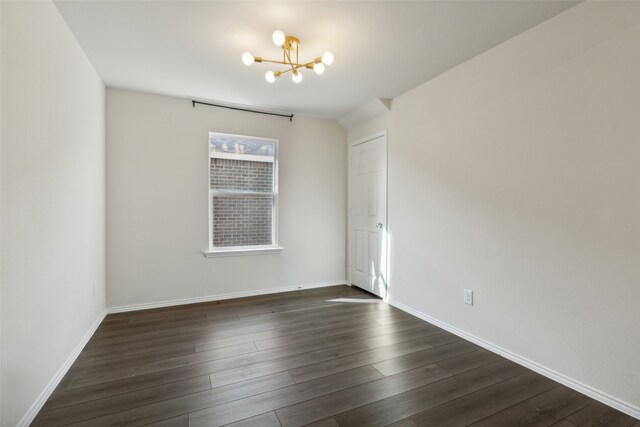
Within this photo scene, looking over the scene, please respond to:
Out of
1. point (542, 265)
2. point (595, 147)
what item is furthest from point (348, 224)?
point (595, 147)

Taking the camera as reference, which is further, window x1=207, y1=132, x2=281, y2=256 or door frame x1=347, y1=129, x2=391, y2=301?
window x1=207, y1=132, x2=281, y2=256

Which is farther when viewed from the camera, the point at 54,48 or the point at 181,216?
the point at 181,216

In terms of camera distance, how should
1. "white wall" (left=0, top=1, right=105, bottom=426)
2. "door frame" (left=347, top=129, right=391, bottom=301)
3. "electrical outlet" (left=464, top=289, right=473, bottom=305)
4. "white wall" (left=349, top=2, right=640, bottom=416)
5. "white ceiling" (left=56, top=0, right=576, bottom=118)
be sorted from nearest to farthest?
"white wall" (left=0, top=1, right=105, bottom=426) < "white wall" (left=349, top=2, right=640, bottom=416) < "white ceiling" (left=56, top=0, right=576, bottom=118) < "electrical outlet" (left=464, top=289, right=473, bottom=305) < "door frame" (left=347, top=129, right=391, bottom=301)

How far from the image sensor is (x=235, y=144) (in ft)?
12.2

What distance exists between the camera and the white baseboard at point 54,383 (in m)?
1.53

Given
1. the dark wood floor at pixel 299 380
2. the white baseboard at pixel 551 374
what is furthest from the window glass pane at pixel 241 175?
the white baseboard at pixel 551 374

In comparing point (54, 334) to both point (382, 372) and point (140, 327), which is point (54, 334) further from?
point (382, 372)

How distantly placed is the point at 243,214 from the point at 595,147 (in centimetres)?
336

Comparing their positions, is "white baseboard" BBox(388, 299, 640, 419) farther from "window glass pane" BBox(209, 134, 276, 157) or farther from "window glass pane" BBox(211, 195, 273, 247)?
"window glass pane" BBox(209, 134, 276, 157)

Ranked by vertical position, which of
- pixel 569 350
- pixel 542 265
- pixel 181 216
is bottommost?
pixel 569 350

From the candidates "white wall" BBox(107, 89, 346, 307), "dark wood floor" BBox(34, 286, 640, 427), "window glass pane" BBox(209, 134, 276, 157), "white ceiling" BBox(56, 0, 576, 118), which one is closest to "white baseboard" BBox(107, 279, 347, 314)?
"white wall" BBox(107, 89, 346, 307)

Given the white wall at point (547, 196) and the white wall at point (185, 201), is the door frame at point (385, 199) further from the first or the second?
the white wall at point (547, 196)

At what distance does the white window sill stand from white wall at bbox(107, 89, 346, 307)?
7 cm

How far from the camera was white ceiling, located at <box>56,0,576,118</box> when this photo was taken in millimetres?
1873
